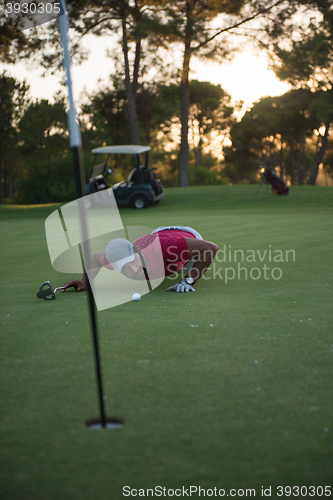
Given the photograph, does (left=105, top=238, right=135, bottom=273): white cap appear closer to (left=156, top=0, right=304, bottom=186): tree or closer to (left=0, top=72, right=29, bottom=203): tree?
(left=156, top=0, right=304, bottom=186): tree

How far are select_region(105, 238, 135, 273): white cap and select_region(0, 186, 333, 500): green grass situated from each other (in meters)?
0.39

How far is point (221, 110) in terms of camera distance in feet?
152

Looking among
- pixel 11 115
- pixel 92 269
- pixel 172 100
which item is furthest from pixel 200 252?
pixel 172 100

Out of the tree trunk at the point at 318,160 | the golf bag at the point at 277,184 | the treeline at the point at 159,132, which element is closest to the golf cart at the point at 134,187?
the golf bag at the point at 277,184

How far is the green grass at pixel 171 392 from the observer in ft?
5.33

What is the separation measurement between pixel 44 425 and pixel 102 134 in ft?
124

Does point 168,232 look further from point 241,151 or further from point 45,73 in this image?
point 241,151

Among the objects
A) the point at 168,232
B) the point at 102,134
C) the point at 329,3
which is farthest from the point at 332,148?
the point at 168,232

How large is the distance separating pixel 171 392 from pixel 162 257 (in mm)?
2327

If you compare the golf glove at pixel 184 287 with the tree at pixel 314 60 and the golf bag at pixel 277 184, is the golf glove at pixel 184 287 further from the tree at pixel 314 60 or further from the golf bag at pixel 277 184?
the tree at pixel 314 60

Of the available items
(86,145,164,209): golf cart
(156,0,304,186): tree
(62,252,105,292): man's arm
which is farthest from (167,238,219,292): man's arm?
(156,0,304,186): tree

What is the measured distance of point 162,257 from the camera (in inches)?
177

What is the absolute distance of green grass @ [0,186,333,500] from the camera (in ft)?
5.33

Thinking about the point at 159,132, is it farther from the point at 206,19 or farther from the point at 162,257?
the point at 162,257
